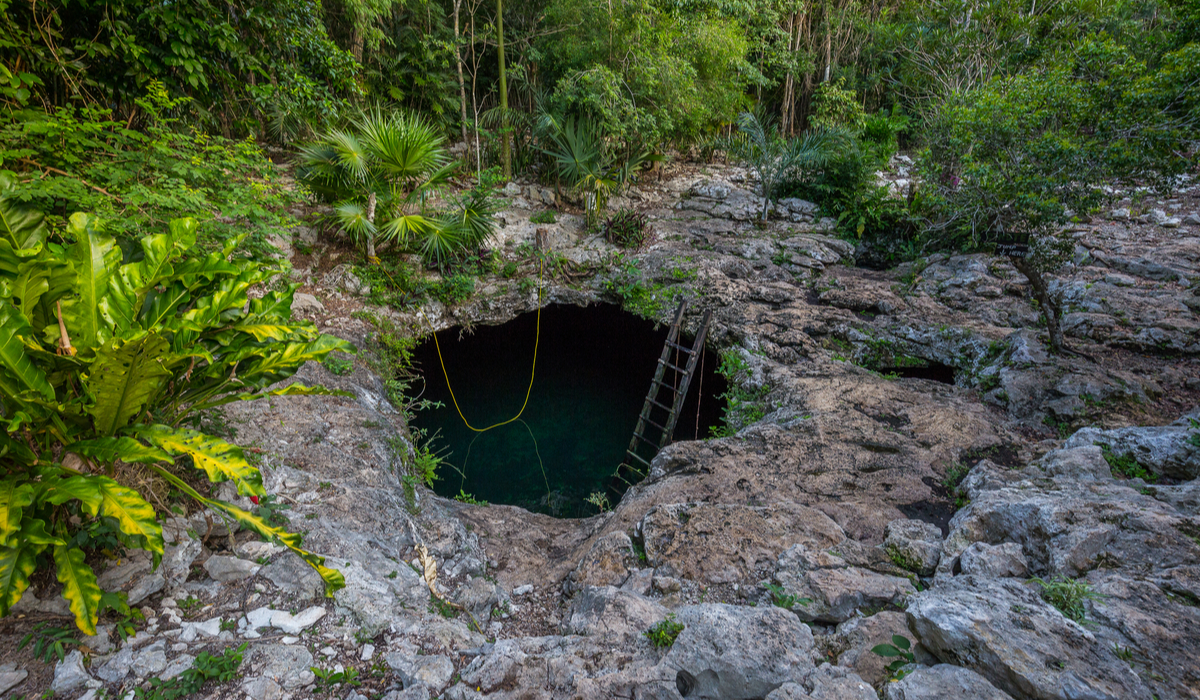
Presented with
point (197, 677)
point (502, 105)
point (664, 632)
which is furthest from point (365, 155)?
point (664, 632)

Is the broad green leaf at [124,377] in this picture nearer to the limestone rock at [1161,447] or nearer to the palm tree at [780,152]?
the limestone rock at [1161,447]

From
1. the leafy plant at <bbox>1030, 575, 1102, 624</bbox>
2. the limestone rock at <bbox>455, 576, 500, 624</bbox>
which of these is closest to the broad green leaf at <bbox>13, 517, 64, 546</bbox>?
the limestone rock at <bbox>455, 576, 500, 624</bbox>

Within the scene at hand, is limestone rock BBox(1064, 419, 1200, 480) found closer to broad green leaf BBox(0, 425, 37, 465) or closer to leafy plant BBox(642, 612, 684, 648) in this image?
leafy plant BBox(642, 612, 684, 648)

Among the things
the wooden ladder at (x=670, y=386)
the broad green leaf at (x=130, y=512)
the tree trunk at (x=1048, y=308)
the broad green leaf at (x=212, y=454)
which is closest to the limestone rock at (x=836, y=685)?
the broad green leaf at (x=212, y=454)

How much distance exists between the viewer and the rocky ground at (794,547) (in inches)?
75.5

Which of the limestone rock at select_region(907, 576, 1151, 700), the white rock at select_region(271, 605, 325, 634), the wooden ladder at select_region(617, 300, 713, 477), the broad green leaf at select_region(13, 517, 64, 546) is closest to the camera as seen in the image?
the limestone rock at select_region(907, 576, 1151, 700)

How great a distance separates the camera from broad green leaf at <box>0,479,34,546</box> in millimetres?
1644

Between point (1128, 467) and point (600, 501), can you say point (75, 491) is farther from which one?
point (1128, 467)

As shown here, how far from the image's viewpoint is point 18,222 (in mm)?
2383

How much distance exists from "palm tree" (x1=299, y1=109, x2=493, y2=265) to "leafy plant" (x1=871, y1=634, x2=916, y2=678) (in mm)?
6424

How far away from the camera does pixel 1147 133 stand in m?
3.96

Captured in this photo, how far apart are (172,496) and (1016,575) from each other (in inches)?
163

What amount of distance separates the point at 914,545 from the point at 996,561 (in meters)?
0.49

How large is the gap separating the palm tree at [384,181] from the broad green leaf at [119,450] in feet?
16.1
